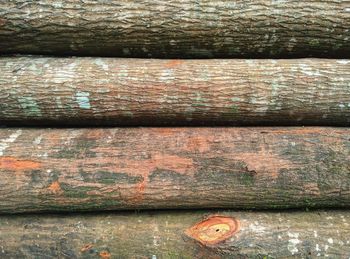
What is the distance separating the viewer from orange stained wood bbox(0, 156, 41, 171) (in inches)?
130

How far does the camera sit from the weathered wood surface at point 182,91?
11.5 ft

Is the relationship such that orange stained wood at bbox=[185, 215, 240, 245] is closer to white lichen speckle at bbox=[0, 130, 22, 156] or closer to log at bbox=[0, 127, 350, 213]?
log at bbox=[0, 127, 350, 213]

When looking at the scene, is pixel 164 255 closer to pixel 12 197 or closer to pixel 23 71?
pixel 12 197

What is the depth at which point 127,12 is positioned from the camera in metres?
3.56

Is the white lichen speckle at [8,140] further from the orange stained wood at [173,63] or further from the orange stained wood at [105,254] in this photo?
the orange stained wood at [173,63]

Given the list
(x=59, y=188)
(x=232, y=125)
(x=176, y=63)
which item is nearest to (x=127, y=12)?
(x=176, y=63)

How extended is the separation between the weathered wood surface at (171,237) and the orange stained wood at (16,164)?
409mm

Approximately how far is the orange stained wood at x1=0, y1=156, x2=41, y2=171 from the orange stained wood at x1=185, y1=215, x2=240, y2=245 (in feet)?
4.22

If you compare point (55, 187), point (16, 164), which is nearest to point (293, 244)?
point (55, 187)

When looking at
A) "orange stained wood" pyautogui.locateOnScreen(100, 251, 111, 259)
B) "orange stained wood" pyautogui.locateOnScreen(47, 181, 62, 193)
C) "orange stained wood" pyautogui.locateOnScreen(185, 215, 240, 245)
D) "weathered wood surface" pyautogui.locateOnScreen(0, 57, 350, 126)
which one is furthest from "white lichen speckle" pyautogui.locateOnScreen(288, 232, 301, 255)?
"orange stained wood" pyautogui.locateOnScreen(47, 181, 62, 193)

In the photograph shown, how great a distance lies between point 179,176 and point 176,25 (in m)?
1.27

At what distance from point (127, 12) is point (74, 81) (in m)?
0.72

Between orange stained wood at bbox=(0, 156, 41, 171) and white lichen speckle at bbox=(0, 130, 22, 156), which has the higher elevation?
white lichen speckle at bbox=(0, 130, 22, 156)

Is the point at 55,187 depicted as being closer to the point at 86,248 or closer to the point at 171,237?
the point at 86,248
